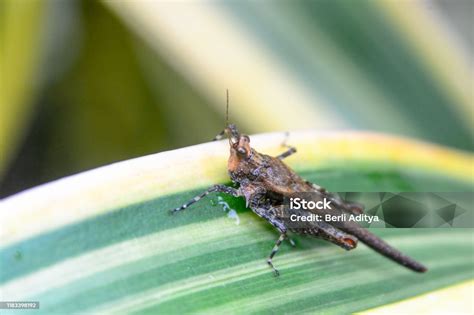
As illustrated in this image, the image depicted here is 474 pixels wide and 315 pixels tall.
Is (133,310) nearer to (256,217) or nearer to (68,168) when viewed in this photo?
(256,217)

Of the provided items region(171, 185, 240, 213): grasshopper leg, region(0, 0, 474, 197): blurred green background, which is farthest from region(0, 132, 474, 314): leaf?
region(0, 0, 474, 197): blurred green background

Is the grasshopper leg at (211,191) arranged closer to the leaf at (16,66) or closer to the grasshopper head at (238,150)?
the grasshopper head at (238,150)

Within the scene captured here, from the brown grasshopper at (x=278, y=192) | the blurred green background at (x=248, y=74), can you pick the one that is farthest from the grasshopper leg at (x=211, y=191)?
the blurred green background at (x=248, y=74)

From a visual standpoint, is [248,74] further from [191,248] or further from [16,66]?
[16,66]

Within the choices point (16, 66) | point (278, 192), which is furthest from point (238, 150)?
point (16, 66)

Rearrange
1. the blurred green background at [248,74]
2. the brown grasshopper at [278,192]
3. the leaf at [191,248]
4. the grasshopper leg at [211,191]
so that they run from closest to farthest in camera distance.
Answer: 1. the leaf at [191,248]
2. the grasshopper leg at [211,191]
3. the brown grasshopper at [278,192]
4. the blurred green background at [248,74]

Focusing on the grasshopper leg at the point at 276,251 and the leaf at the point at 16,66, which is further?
the leaf at the point at 16,66
